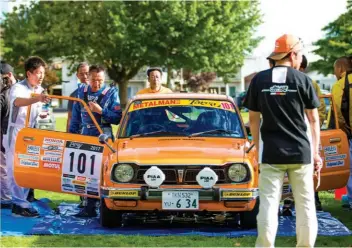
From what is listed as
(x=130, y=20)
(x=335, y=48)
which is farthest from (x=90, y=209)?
(x=335, y=48)

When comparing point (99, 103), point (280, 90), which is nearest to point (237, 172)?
point (280, 90)

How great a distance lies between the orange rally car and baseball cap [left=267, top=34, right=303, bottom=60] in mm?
1745

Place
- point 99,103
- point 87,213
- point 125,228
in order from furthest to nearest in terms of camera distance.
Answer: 1. point 99,103
2. point 87,213
3. point 125,228

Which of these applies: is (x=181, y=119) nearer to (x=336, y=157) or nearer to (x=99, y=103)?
(x=99, y=103)

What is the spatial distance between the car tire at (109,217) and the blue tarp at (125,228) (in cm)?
7

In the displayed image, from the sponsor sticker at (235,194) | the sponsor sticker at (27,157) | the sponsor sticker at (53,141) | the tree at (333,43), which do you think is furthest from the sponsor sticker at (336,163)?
the tree at (333,43)

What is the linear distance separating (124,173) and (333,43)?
41.7 metres

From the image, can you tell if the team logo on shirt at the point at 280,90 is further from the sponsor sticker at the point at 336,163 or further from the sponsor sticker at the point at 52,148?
the sponsor sticker at the point at 52,148

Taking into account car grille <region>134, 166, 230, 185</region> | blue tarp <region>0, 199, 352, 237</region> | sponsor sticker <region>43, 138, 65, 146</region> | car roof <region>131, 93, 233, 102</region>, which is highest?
car roof <region>131, 93, 233, 102</region>

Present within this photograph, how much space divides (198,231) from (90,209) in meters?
1.71

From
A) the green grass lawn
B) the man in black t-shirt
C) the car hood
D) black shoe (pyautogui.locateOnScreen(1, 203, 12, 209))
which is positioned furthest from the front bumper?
black shoe (pyautogui.locateOnScreen(1, 203, 12, 209))

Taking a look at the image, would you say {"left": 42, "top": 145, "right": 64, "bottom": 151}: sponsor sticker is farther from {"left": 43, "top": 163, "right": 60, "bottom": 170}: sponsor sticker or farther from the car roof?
the car roof

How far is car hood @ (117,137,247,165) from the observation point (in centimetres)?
707

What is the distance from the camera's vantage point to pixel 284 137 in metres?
5.26
